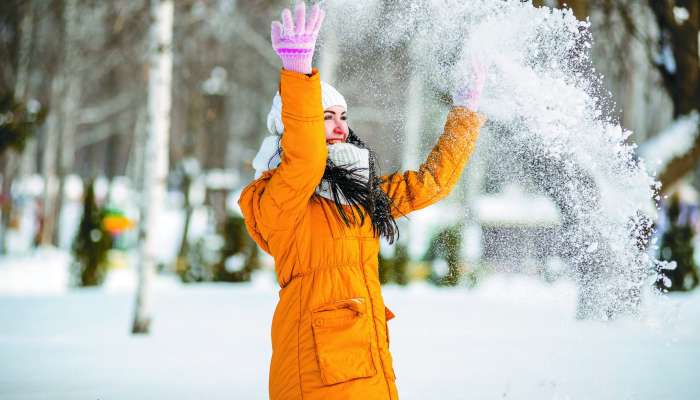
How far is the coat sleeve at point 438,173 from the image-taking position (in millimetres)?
2871

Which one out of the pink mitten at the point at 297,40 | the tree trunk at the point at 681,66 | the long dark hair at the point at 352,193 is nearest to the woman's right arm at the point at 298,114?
the pink mitten at the point at 297,40

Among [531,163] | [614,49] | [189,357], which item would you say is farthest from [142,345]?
[614,49]

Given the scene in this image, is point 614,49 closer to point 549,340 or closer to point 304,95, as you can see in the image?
point 549,340

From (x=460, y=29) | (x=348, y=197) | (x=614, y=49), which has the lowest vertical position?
(x=348, y=197)

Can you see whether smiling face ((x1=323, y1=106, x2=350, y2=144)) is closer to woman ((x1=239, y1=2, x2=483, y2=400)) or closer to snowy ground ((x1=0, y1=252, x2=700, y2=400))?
woman ((x1=239, y1=2, x2=483, y2=400))

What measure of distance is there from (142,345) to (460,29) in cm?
428

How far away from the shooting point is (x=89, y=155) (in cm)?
5003

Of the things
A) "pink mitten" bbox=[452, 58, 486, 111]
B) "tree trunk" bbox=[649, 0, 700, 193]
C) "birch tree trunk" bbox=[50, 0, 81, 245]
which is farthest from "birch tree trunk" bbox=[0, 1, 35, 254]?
"pink mitten" bbox=[452, 58, 486, 111]

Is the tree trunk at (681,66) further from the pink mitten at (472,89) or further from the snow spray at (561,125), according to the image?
the pink mitten at (472,89)

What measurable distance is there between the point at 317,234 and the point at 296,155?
34 cm

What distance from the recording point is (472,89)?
3057 mm

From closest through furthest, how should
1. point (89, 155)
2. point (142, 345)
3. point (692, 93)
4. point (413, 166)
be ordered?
1. point (413, 166)
2. point (142, 345)
3. point (692, 93)
4. point (89, 155)

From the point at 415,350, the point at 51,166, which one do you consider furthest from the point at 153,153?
the point at 51,166

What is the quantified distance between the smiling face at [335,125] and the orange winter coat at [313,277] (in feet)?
0.81
